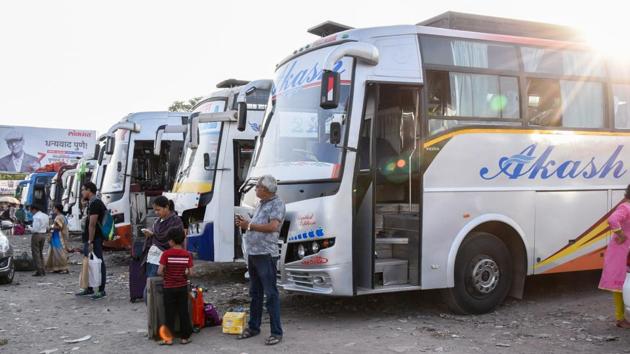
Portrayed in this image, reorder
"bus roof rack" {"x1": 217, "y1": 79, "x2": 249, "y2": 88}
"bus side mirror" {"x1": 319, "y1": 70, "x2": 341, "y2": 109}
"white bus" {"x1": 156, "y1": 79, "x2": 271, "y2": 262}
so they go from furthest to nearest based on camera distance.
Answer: "bus roof rack" {"x1": 217, "y1": 79, "x2": 249, "y2": 88}, "white bus" {"x1": 156, "y1": 79, "x2": 271, "y2": 262}, "bus side mirror" {"x1": 319, "y1": 70, "x2": 341, "y2": 109}

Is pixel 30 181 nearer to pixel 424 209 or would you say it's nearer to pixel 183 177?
pixel 183 177

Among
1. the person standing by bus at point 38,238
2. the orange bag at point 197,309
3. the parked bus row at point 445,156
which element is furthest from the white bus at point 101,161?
the orange bag at point 197,309

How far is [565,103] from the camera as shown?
838 cm

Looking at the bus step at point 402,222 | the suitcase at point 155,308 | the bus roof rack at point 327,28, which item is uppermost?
the bus roof rack at point 327,28

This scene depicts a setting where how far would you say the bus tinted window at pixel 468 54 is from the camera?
7.62 meters

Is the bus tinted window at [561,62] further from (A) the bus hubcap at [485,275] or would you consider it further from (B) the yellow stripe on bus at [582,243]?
(A) the bus hubcap at [485,275]

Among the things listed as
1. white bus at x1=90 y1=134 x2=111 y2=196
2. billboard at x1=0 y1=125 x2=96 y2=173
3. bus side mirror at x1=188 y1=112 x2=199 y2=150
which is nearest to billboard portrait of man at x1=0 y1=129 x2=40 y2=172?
billboard at x1=0 y1=125 x2=96 y2=173

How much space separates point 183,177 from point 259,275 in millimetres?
5495

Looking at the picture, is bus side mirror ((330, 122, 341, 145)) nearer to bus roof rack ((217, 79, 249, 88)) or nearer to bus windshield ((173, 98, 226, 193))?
bus windshield ((173, 98, 226, 193))

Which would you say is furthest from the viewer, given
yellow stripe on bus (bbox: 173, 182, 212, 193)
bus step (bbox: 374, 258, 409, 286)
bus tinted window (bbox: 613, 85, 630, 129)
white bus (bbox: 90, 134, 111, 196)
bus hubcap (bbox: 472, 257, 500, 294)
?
white bus (bbox: 90, 134, 111, 196)

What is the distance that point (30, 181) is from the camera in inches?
1162

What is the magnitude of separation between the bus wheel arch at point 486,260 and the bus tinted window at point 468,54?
1.97 meters

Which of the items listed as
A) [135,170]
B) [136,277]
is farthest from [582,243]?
[135,170]

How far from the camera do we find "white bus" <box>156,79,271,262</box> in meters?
10.5
